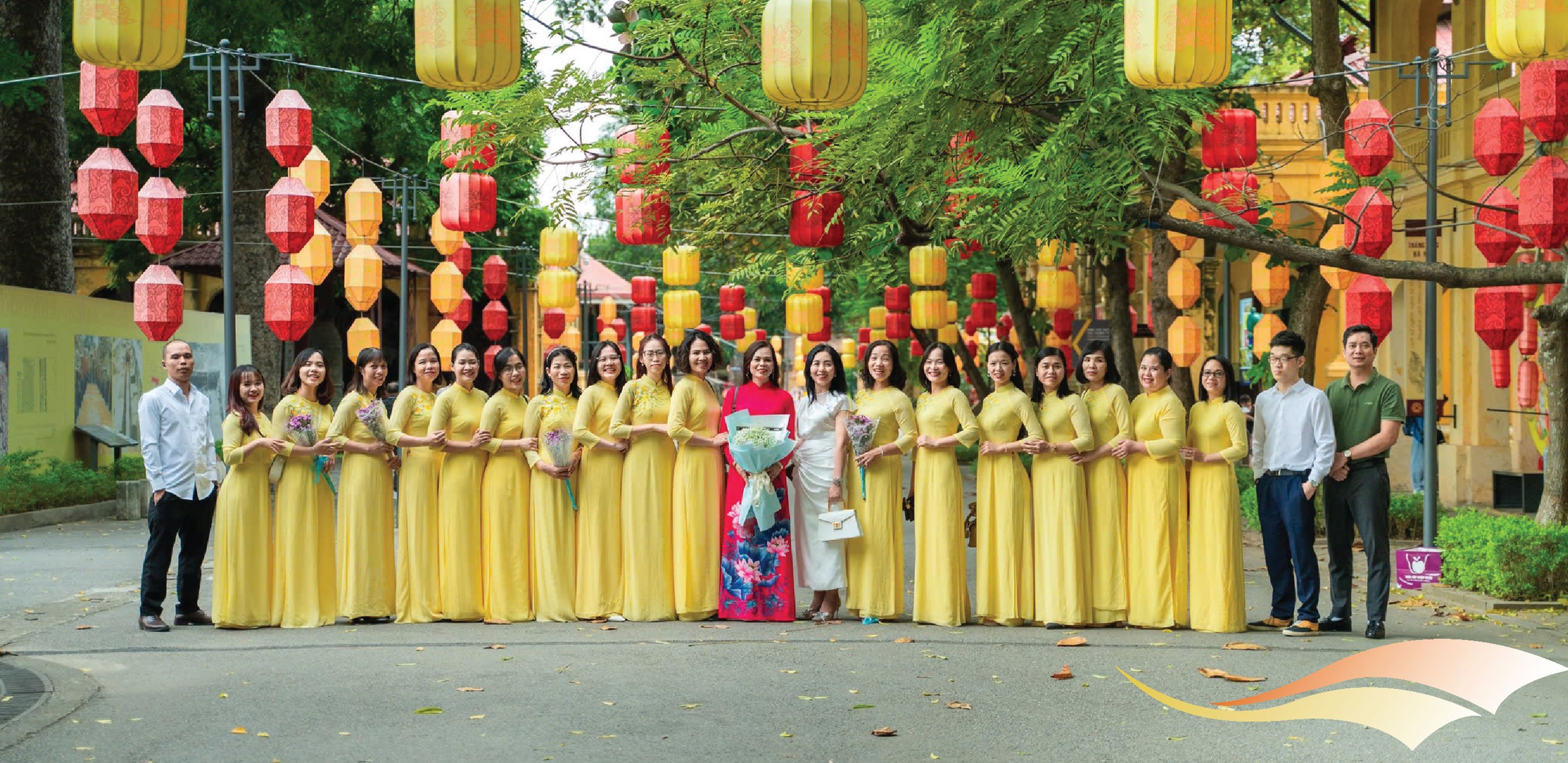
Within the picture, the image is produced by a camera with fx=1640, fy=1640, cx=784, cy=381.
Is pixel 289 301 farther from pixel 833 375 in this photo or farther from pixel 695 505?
pixel 833 375

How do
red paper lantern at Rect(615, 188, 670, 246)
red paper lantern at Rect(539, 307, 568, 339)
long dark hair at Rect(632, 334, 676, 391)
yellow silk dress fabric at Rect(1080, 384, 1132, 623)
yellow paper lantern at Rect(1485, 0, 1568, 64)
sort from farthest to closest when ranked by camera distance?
red paper lantern at Rect(539, 307, 568, 339), red paper lantern at Rect(615, 188, 670, 246), long dark hair at Rect(632, 334, 676, 391), yellow silk dress fabric at Rect(1080, 384, 1132, 623), yellow paper lantern at Rect(1485, 0, 1568, 64)

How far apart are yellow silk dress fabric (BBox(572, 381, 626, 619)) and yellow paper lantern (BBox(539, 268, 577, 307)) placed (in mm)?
14604

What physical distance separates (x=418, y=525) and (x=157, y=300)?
719cm

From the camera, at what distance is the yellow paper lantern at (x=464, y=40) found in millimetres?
7312

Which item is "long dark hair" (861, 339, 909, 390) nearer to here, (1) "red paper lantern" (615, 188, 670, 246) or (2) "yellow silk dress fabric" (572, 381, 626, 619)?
(2) "yellow silk dress fabric" (572, 381, 626, 619)

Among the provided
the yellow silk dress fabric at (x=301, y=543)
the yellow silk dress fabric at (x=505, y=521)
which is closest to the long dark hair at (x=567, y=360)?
the yellow silk dress fabric at (x=505, y=521)

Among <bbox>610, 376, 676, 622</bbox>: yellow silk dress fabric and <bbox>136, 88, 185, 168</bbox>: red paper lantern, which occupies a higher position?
<bbox>136, 88, 185, 168</bbox>: red paper lantern

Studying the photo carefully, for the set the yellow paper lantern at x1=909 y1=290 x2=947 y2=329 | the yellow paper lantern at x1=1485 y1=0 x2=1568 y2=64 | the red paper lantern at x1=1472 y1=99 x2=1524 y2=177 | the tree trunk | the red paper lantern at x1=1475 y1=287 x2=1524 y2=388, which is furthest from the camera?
the yellow paper lantern at x1=909 y1=290 x2=947 y2=329

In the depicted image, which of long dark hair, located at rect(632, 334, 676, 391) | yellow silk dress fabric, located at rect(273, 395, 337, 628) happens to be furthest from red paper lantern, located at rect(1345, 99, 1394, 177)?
yellow silk dress fabric, located at rect(273, 395, 337, 628)

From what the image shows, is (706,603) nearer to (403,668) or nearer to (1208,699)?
(403,668)

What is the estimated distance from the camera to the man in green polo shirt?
975cm

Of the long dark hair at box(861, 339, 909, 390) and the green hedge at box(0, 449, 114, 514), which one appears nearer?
the long dark hair at box(861, 339, 909, 390)

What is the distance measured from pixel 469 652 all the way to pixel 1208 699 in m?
4.05

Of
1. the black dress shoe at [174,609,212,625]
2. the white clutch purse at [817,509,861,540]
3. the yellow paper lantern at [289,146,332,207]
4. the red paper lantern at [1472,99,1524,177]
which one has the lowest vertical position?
the black dress shoe at [174,609,212,625]
